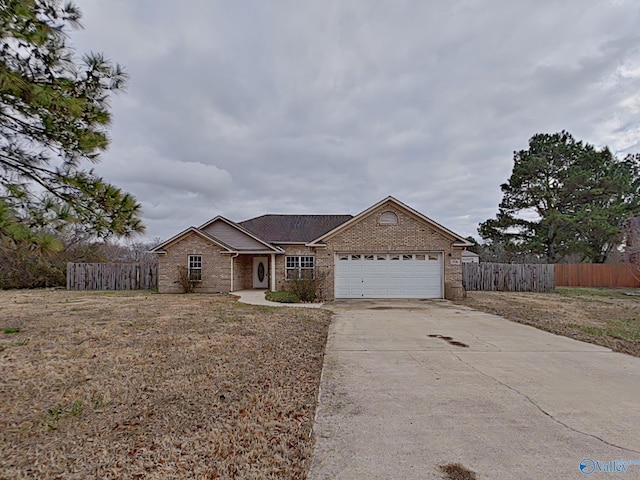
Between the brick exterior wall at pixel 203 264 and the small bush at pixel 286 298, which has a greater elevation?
the brick exterior wall at pixel 203 264

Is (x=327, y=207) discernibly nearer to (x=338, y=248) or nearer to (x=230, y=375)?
(x=338, y=248)

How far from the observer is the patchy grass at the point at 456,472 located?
8.72 ft

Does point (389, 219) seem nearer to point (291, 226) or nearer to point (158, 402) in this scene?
point (291, 226)

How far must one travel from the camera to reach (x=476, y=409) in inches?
156

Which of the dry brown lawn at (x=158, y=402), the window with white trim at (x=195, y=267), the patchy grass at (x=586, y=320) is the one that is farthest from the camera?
the window with white trim at (x=195, y=267)

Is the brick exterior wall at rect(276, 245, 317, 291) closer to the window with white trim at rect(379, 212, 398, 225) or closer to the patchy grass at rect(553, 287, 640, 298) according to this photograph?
the window with white trim at rect(379, 212, 398, 225)

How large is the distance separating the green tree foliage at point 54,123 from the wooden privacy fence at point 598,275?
93.8ft

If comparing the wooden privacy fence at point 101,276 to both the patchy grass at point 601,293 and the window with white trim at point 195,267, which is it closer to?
the window with white trim at point 195,267

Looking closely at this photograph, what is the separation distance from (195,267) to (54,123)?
1615cm

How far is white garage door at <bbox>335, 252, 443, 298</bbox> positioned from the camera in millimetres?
15945

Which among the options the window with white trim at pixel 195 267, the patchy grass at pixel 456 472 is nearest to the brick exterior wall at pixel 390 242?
the window with white trim at pixel 195 267

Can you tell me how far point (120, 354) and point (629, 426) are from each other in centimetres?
715

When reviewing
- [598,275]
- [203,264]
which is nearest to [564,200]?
[598,275]

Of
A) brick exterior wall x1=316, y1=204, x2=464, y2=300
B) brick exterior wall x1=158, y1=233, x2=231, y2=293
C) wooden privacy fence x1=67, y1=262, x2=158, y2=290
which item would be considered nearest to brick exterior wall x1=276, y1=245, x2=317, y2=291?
brick exterior wall x1=158, y1=233, x2=231, y2=293
